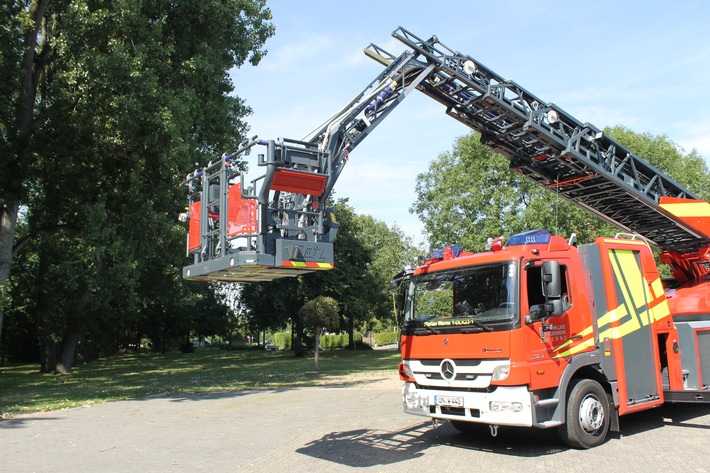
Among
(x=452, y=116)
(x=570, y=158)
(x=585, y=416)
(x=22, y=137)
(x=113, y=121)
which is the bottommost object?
(x=585, y=416)

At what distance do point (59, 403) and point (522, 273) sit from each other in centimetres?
1232

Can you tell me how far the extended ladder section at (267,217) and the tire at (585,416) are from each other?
12.9 feet

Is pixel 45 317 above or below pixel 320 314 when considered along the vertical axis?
above

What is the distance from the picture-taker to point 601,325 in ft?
27.2

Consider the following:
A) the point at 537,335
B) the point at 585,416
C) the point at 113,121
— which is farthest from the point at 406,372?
the point at 113,121

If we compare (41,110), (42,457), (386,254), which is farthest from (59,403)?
(386,254)

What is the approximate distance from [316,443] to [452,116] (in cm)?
605

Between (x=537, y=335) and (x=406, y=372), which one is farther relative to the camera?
(x=406, y=372)

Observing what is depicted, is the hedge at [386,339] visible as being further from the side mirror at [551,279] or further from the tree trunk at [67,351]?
the side mirror at [551,279]

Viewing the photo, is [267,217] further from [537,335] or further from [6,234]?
[6,234]

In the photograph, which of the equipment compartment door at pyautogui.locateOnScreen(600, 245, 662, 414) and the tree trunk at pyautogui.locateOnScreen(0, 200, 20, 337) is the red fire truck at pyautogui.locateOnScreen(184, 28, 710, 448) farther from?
the tree trunk at pyautogui.locateOnScreen(0, 200, 20, 337)

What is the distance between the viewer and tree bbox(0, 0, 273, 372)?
53.6ft

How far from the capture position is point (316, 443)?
874 cm

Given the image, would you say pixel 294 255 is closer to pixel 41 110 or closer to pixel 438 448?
pixel 438 448
